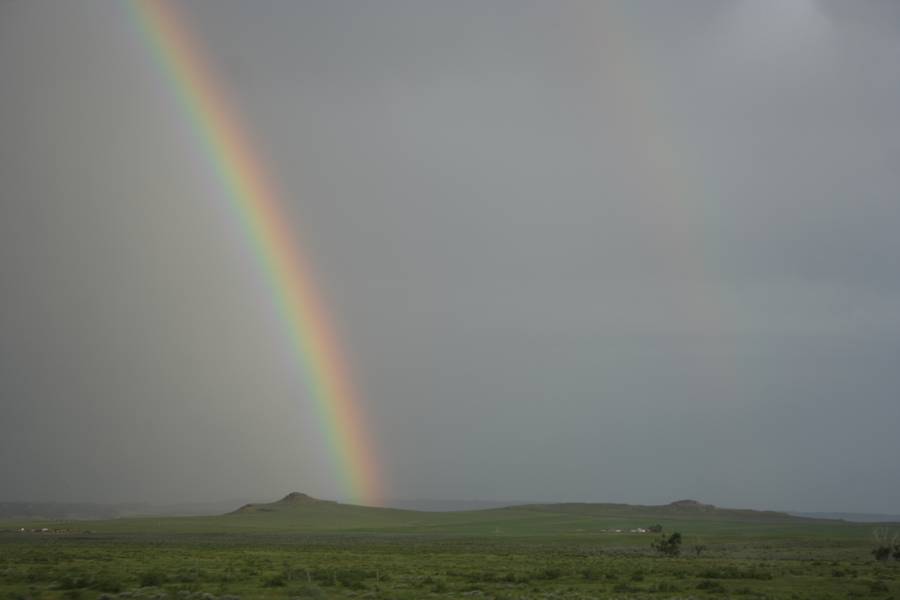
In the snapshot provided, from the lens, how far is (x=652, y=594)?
1280 inches

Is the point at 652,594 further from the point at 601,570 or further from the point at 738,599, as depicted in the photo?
the point at 601,570

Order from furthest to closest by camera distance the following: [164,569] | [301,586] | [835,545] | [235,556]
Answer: [835,545] → [235,556] → [164,569] → [301,586]

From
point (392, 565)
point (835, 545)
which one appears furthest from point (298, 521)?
point (392, 565)

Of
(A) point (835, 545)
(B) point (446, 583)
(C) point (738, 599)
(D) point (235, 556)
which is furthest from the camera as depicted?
(A) point (835, 545)

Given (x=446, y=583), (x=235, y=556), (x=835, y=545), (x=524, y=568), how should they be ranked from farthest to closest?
(x=835, y=545) < (x=235, y=556) < (x=524, y=568) < (x=446, y=583)

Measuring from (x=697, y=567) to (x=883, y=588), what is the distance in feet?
41.5

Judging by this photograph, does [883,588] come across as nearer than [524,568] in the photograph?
Yes

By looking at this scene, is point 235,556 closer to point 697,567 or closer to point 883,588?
point 697,567

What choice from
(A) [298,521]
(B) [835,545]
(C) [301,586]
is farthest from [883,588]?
(A) [298,521]

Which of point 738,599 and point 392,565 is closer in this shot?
point 738,599

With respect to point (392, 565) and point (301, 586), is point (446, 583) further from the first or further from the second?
point (392, 565)

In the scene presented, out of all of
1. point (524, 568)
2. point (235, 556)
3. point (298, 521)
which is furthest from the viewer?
point (298, 521)

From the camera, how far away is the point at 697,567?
46.1m

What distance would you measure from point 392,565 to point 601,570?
513 inches
